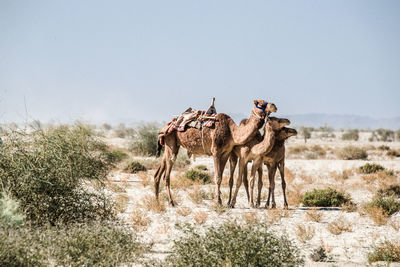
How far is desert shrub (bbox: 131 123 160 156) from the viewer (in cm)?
2944

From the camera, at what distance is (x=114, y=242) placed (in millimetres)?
6766

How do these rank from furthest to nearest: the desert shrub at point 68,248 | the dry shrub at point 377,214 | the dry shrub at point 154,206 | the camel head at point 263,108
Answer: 1. the dry shrub at point 154,206
2. the camel head at point 263,108
3. the dry shrub at point 377,214
4. the desert shrub at point 68,248

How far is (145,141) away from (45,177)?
21678 millimetres

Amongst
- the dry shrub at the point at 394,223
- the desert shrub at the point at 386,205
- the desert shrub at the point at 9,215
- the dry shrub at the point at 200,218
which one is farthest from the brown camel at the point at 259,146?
the desert shrub at the point at 9,215

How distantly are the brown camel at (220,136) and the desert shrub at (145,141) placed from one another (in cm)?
1635

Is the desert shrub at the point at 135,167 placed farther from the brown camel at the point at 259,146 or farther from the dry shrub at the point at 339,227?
the dry shrub at the point at 339,227

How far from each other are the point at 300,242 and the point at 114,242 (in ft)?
13.4

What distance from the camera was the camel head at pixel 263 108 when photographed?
1169cm

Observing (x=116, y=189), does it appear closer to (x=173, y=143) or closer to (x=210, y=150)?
(x=173, y=143)

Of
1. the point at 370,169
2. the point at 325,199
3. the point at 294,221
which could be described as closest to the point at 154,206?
the point at 294,221

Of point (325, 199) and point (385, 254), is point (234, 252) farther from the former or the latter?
point (325, 199)

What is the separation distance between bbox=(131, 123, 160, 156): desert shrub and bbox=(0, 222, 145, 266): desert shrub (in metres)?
22.1

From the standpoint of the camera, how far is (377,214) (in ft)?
35.4

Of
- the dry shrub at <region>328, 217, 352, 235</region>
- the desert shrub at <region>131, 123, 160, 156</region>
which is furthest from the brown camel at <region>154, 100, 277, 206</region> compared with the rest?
the desert shrub at <region>131, 123, 160, 156</region>
